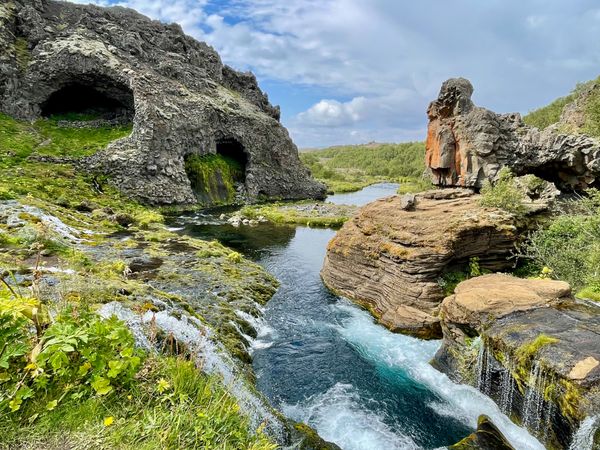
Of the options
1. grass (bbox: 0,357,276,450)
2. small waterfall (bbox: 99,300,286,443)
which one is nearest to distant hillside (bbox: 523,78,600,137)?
small waterfall (bbox: 99,300,286,443)

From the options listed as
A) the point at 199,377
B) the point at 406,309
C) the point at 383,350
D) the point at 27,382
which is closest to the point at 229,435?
the point at 199,377

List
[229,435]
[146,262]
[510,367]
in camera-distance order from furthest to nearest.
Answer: [146,262], [510,367], [229,435]

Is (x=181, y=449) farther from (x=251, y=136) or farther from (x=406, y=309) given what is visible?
(x=251, y=136)

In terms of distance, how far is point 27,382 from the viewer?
4707 mm

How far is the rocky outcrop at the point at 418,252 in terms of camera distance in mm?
18141

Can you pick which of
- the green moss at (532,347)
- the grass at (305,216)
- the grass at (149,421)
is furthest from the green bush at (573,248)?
the grass at (305,216)

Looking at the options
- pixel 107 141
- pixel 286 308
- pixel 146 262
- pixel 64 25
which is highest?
pixel 64 25

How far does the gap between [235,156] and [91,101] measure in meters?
26.5

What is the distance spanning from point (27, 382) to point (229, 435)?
110 inches

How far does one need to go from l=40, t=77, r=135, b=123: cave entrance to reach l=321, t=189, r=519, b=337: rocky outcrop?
49611 mm

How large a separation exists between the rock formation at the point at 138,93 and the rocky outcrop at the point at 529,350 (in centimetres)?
4619

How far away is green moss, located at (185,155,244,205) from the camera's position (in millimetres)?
59938

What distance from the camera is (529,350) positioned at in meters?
10.3

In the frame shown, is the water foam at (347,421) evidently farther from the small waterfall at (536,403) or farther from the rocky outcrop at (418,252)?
the rocky outcrop at (418,252)
